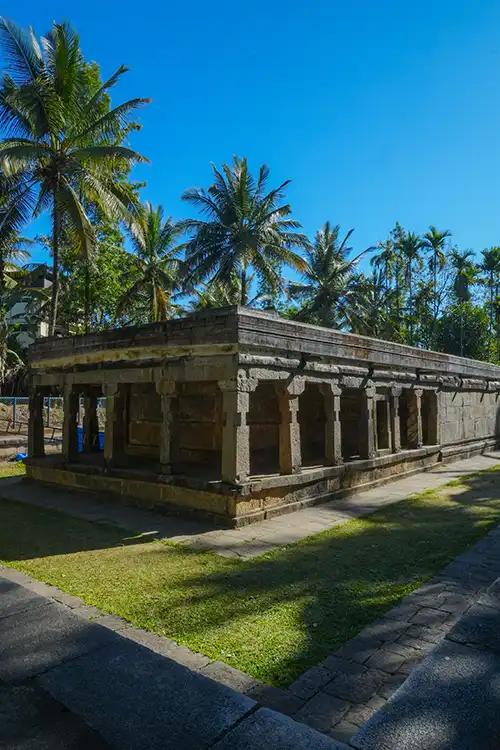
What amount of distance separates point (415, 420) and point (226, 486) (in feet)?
22.6

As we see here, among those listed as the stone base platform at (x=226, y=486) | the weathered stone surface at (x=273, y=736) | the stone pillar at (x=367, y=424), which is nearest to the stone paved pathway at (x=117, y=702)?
the weathered stone surface at (x=273, y=736)

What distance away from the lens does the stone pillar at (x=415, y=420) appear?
1231 cm

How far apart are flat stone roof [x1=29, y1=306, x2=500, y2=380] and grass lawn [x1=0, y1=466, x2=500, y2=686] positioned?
9.63ft

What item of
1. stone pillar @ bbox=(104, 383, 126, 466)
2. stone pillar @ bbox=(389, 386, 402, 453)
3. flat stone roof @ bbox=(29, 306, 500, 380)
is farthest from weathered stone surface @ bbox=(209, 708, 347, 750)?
stone pillar @ bbox=(389, 386, 402, 453)

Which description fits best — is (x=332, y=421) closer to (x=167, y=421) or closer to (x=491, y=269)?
(x=167, y=421)

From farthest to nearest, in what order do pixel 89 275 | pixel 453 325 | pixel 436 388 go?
pixel 453 325
pixel 89 275
pixel 436 388

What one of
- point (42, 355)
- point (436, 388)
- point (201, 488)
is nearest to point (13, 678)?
point (201, 488)

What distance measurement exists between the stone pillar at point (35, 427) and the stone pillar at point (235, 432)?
577 centimetres

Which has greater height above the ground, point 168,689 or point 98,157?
point 98,157

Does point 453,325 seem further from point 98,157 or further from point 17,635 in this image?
point 17,635

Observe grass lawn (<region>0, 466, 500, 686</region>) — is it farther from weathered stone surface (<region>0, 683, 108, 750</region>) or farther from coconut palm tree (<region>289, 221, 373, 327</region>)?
coconut palm tree (<region>289, 221, 373, 327</region>)

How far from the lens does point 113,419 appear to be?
9203 millimetres

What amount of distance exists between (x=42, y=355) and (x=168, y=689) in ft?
31.0

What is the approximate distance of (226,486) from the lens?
23.7 ft
